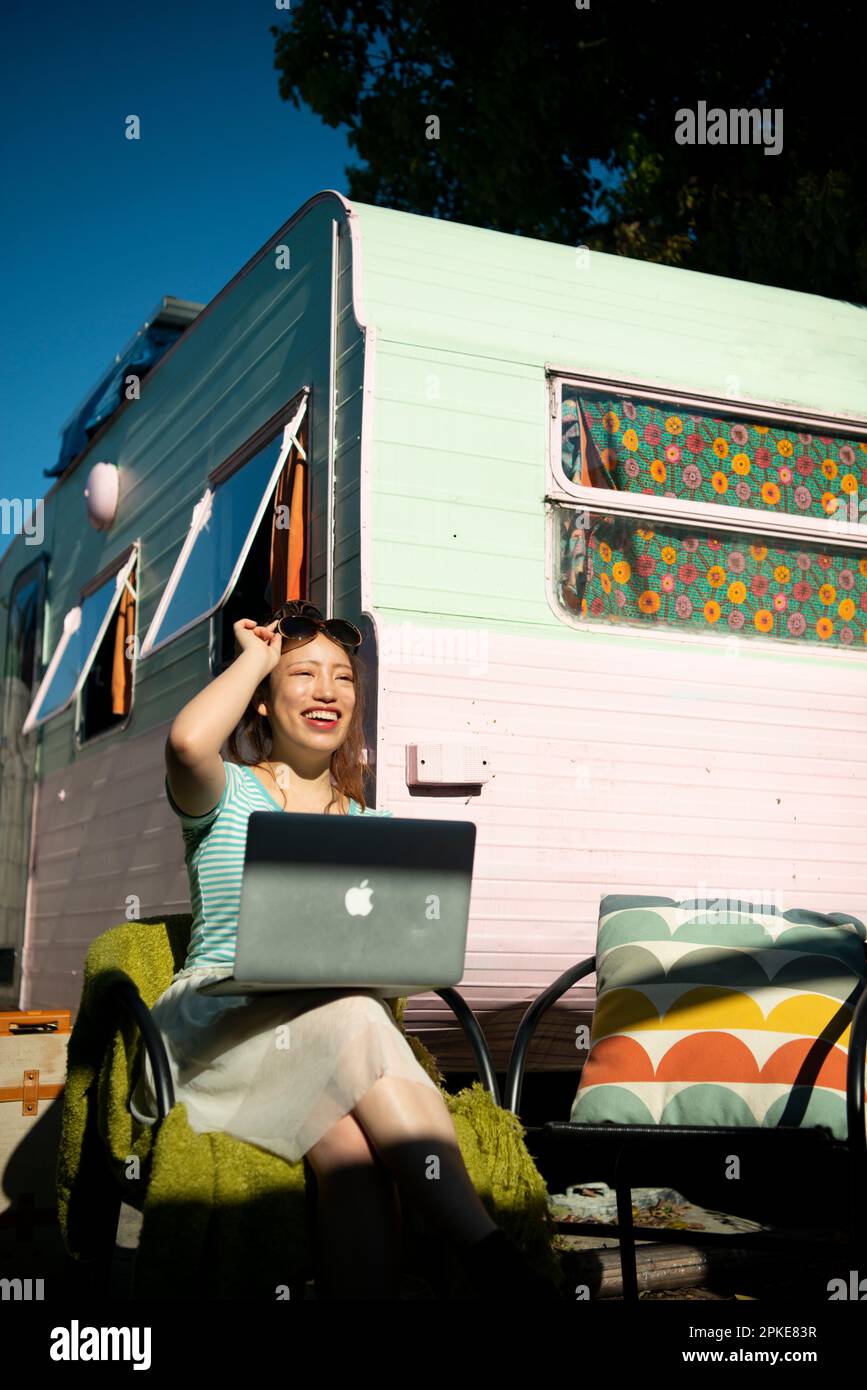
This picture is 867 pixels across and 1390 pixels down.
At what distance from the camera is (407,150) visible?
11.1 metres

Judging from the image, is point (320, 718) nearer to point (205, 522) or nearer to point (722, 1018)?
point (722, 1018)

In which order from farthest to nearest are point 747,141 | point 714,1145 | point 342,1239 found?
point 747,141, point 714,1145, point 342,1239

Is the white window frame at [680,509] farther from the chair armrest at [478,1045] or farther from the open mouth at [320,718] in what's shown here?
the chair armrest at [478,1045]

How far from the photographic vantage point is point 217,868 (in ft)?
8.92

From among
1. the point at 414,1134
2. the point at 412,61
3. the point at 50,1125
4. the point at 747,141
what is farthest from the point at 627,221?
the point at 414,1134

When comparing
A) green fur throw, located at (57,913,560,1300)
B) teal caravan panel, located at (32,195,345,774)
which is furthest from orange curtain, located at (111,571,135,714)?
green fur throw, located at (57,913,560,1300)

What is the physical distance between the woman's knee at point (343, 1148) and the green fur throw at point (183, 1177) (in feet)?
0.30

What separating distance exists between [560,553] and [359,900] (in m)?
1.86

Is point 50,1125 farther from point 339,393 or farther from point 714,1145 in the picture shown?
point 339,393

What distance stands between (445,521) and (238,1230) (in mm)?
2083

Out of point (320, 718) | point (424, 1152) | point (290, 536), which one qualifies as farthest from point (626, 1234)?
point (290, 536)

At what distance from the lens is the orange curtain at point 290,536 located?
13.1 ft

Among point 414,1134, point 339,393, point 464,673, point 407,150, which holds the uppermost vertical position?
point 407,150

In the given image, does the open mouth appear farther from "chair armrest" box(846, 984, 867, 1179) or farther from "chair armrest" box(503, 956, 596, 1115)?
"chair armrest" box(846, 984, 867, 1179)
